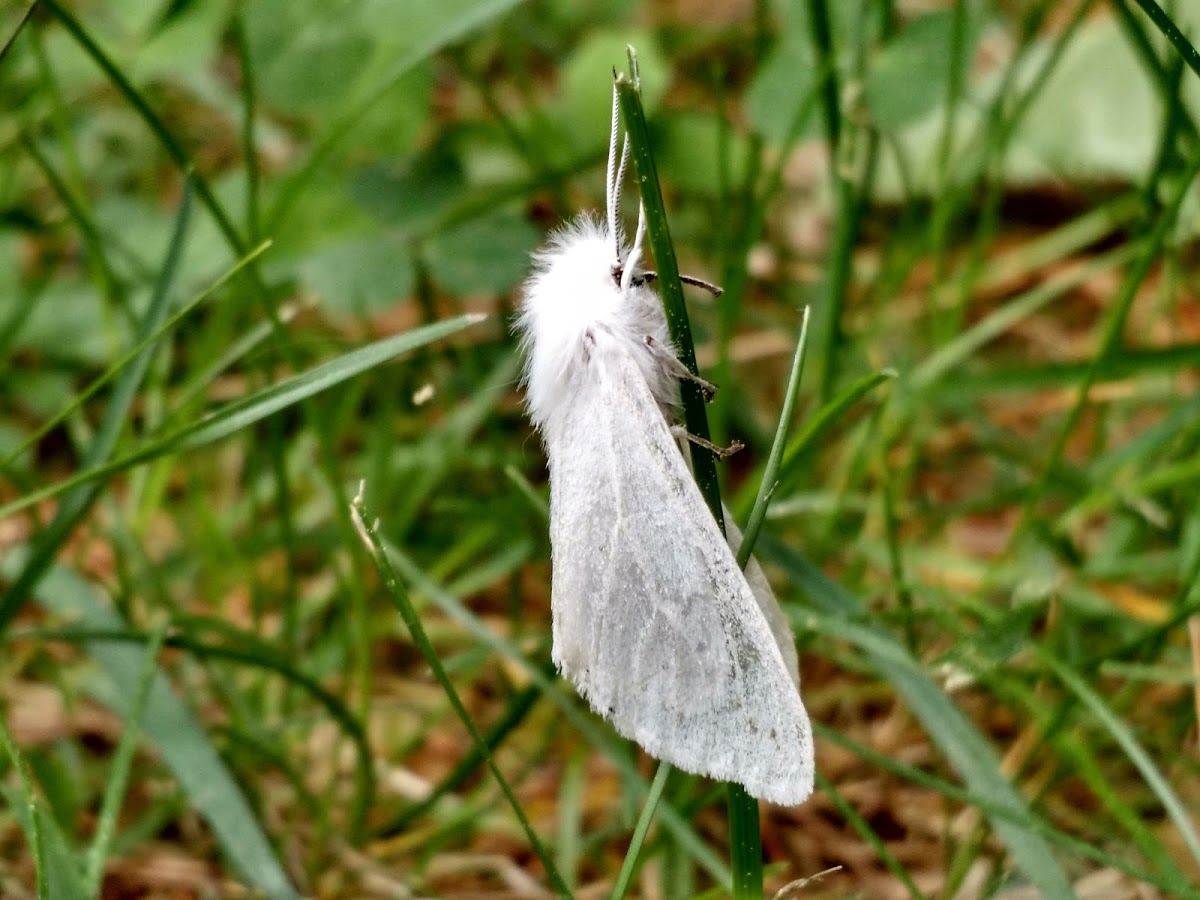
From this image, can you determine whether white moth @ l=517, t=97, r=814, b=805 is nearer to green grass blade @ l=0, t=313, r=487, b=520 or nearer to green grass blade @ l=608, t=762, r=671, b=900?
Answer: green grass blade @ l=608, t=762, r=671, b=900

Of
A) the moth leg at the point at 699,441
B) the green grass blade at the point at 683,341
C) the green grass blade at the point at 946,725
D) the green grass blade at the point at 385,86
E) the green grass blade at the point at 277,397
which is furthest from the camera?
the green grass blade at the point at 385,86

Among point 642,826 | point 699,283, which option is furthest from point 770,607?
point 699,283

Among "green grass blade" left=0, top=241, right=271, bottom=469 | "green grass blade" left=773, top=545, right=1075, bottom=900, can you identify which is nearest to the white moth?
"green grass blade" left=773, top=545, right=1075, bottom=900

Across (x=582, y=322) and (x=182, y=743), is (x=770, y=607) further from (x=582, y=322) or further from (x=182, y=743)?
(x=182, y=743)

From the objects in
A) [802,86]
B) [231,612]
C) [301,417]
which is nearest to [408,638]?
[231,612]

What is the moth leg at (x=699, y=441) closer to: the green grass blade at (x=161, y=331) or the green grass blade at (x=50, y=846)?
the green grass blade at (x=161, y=331)

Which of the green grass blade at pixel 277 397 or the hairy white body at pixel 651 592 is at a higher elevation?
the green grass blade at pixel 277 397

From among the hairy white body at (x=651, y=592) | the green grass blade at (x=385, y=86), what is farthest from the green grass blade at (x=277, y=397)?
the green grass blade at (x=385, y=86)
